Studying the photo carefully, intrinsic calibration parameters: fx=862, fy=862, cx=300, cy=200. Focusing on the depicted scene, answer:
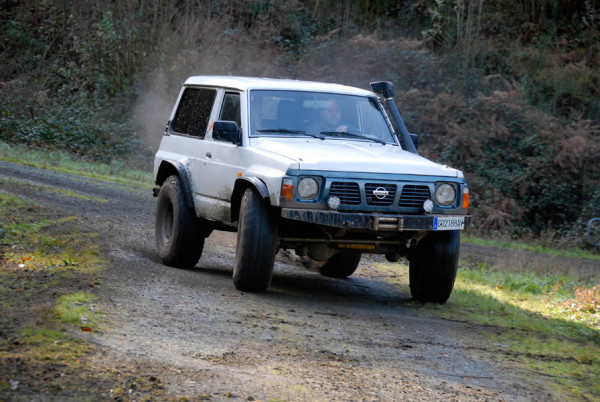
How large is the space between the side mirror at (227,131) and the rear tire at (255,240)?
31.1 inches

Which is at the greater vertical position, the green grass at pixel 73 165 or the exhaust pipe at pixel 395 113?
the exhaust pipe at pixel 395 113

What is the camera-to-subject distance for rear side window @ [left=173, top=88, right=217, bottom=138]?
364 inches

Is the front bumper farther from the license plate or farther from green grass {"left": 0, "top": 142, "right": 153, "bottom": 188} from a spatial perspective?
green grass {"left": 0, "top": 142, "right": 153, "bottom": 188}

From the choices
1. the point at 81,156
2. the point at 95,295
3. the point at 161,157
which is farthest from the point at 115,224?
the point at 81,156

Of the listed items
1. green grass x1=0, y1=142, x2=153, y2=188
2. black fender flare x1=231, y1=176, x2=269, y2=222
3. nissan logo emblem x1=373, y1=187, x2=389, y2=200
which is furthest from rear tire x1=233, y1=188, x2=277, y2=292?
green grass x1=0, y1=142, x2=153, y2=188

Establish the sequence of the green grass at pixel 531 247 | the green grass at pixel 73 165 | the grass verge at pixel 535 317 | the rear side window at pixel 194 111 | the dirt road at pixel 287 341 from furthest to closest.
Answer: the green grass at pixel 73 165
the green grass at pixel 531 247
the rear side window at pixel 194 111
the grass verge at pixel 535 317
the dirt road at pixel 287 341

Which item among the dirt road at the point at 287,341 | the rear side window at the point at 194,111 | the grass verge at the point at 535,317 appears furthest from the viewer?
the rear side window at the point at 194,111

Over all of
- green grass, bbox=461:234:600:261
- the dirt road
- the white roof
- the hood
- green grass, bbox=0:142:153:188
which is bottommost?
green grass, bbox=461:234:600:261

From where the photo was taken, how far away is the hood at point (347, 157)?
7.37 metres

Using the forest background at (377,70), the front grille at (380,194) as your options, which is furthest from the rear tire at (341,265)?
the forest background at (377,70)

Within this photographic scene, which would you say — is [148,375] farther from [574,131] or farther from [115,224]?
[574,131]

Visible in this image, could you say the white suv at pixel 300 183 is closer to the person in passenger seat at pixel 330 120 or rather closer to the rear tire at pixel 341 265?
the person in passenger seat at pixel 330 120

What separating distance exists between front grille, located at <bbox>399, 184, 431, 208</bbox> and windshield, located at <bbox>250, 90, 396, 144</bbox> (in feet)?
3.91

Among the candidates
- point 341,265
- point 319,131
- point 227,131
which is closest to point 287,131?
point 319,131
